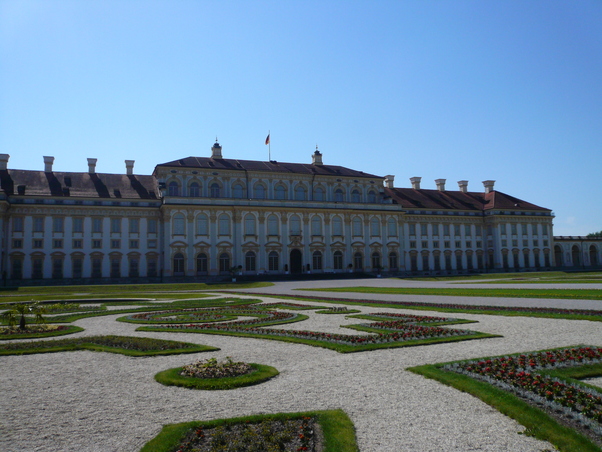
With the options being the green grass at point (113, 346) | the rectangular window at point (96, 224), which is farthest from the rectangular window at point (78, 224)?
the green grass at point (113, 346)

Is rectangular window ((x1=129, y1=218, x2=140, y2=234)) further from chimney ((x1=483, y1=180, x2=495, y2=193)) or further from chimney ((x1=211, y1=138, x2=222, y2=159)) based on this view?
chimney ((x1=483, y1=180, x2=495, y2=193))

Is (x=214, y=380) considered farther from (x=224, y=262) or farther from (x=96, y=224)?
(x=96, y=224)

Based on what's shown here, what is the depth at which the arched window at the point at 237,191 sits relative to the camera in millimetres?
59812

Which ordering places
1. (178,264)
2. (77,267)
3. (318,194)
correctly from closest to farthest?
(77,267), (178,264), (318,194)

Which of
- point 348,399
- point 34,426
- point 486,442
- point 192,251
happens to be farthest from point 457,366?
point 192,251

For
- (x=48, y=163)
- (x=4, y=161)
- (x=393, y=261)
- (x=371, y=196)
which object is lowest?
(x=393, y=261)

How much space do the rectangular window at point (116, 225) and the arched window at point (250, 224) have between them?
14169 millimetres

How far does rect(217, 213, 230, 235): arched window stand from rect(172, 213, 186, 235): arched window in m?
3.98

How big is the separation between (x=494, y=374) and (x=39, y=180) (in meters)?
A: 57.1

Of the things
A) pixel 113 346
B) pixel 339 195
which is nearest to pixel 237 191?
pixel 339 195

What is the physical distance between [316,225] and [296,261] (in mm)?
5154

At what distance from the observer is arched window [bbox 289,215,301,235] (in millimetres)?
59825

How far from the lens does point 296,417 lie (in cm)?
649

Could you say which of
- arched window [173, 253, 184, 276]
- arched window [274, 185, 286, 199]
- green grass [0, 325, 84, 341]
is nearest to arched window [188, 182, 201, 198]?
arched window [173, 253, 184, 276]
